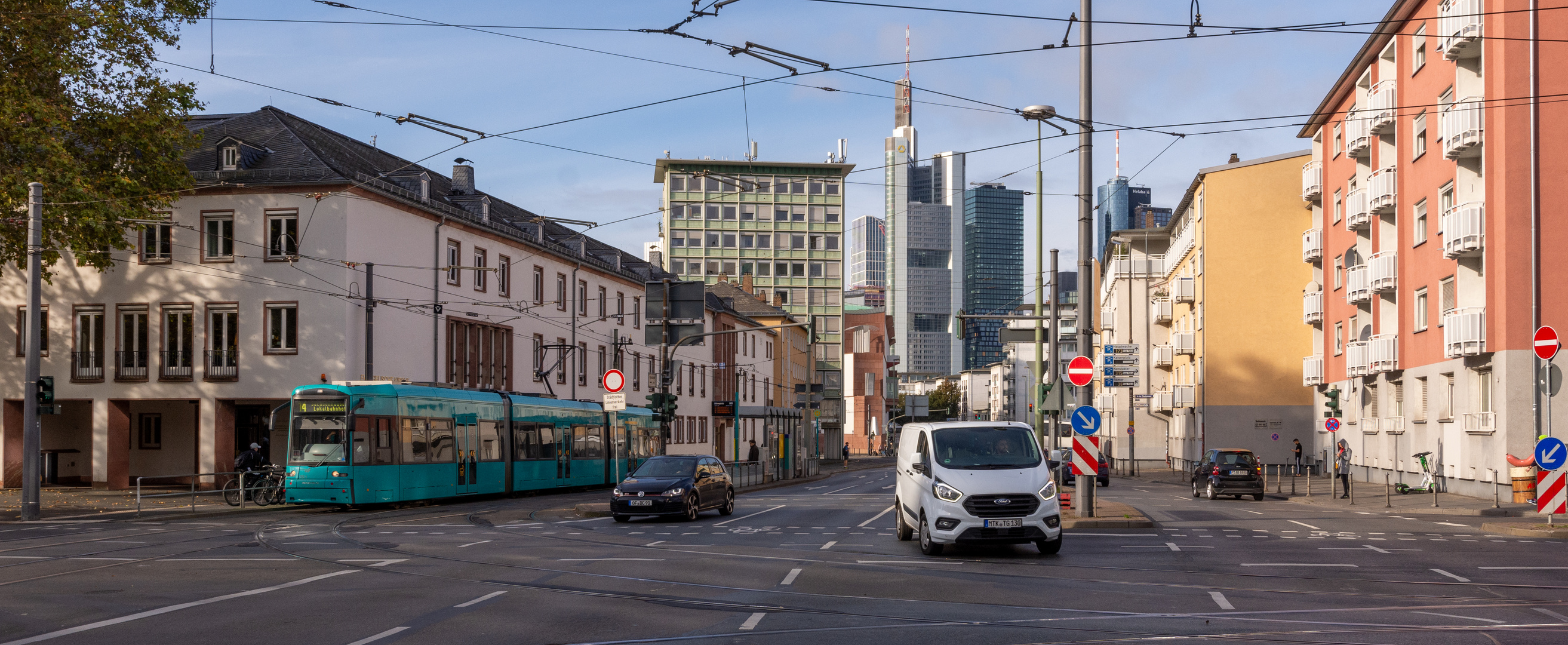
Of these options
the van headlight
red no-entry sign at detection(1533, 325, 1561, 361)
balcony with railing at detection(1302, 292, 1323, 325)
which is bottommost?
the van headlight

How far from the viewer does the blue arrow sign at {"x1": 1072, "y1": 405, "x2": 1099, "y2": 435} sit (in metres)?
23.5

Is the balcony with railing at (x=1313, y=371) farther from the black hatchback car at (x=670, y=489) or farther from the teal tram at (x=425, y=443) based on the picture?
the black hatchback car at (x=670, y=489)

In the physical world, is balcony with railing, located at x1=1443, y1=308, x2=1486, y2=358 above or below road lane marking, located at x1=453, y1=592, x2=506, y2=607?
above

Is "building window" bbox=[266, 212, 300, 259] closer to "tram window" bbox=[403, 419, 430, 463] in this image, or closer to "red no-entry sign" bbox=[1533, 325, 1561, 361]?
"tram window" bbox=[403, 419, 430, 463]

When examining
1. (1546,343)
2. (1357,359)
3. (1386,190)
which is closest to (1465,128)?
(1386,190)

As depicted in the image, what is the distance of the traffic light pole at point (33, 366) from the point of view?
26.1m

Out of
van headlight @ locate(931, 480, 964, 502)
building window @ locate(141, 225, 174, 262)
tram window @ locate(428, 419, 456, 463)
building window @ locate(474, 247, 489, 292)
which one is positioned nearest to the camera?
van headlight @ locate(931, 480, 964, 502)

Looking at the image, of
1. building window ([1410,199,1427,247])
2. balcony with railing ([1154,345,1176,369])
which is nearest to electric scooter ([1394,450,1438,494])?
building window ([1410,199,1427,247])

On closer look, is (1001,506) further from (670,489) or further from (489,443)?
(489,443)

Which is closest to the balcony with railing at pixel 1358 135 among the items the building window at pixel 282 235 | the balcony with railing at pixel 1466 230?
the balcony with railing at pixel 1466 230

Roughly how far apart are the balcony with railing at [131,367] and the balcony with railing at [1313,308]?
142 ft

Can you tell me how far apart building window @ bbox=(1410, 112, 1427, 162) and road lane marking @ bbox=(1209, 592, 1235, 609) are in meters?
29.4

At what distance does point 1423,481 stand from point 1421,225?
25.0 feet

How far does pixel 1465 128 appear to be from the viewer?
33.2 metres
